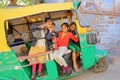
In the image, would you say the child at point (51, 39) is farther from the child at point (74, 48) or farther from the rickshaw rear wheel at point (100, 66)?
the rickshaw rear wheel at point (100, 66)

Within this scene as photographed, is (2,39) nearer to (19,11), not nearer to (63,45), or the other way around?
(19,11)

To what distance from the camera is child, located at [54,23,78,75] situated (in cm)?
541

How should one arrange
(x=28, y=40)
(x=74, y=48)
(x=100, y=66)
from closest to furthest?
(x=28, y=40), (x=74, y=48), (x=100, y=66)

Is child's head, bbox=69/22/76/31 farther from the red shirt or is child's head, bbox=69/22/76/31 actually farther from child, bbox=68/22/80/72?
the red shirt

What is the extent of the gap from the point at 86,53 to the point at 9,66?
1.63m

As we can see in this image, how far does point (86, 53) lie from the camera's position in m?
5.77

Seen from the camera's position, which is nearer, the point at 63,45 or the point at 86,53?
the point at 63,45

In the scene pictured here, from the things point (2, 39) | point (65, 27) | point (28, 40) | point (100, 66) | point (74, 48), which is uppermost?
point (2, 39)

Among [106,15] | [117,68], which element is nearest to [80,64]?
[117,68]

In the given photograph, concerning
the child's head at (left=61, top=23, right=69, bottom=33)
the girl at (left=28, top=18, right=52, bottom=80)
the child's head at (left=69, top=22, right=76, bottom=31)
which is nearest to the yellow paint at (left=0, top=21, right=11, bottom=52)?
the girl at (left=28, top=18, right=52, bottom=80)

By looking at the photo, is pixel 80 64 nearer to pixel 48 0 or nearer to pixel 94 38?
pixel 94 38

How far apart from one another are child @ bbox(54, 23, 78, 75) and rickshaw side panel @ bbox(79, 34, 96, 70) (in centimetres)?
17

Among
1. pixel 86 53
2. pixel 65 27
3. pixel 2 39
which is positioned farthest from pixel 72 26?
pixel 2 39

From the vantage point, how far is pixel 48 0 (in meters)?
11.0
